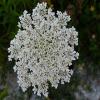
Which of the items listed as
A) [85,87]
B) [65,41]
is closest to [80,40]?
[85,87]

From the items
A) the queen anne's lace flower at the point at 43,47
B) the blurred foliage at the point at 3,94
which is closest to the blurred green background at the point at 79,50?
the blurred foliage at the point at 3,94

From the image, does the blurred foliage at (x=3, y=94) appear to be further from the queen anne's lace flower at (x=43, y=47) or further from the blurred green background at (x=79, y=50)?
the queen anne's lace flower at (x=43, y=47)

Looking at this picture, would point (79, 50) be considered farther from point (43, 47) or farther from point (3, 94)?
point (3, 94)

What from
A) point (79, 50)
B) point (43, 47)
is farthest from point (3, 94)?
point (79, 50)

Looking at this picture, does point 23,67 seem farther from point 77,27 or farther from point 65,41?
point 77,27

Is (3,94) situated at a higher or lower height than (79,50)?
lower

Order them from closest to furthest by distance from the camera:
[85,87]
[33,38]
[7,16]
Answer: [33,38] < [7,16] < [85,87]

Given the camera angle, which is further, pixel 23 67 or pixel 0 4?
pixel 0 4

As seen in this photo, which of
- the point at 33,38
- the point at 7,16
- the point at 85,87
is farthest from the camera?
the point at 85,87

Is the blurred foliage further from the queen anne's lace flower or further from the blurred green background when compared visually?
the queen anne's lace flower
